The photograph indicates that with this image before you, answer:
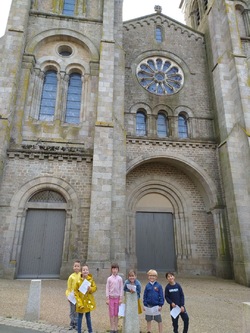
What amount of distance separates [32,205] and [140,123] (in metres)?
7.51

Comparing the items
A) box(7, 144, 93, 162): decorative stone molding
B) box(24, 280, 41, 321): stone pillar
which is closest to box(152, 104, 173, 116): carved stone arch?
box(7, 144, 93, 162): decorative stone molding

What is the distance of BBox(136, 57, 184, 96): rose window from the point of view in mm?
15312

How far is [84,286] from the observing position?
400 cm

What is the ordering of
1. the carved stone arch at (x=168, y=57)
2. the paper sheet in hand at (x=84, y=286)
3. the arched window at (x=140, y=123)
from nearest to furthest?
the paper sheet in hand at (x=84, y=286)
the arched window at (x=140, y=123)
the carved stone arch at (x=168, y=57)

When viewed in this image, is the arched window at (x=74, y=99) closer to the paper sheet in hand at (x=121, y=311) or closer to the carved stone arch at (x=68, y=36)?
the carved stone arch at (x=68, y=36)

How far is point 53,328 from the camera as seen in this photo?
431 centimetres

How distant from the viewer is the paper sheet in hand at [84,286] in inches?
156

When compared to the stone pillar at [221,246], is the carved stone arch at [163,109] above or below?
above

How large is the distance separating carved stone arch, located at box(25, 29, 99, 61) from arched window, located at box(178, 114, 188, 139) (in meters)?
6.00

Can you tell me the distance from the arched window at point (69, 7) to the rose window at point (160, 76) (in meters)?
5.23

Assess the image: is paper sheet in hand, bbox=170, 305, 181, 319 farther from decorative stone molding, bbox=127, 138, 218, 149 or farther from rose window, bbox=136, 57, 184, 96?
rose window, bbox=136, 57, 184, 96

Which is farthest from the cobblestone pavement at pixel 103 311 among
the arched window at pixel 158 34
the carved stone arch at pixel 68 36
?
the arched window at pixel 158 34

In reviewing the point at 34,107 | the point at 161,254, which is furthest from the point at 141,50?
the point at 161,254

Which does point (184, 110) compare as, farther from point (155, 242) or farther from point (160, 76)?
point (155, 242)
